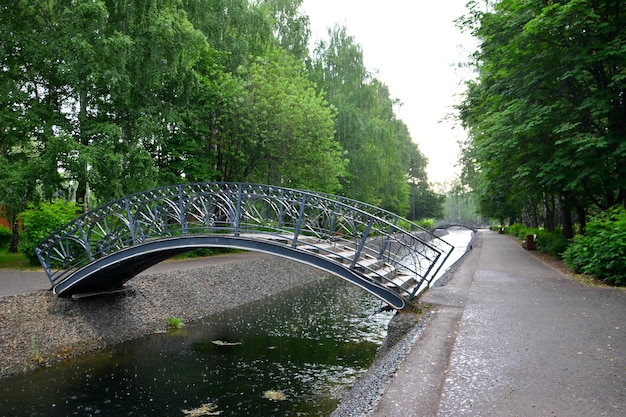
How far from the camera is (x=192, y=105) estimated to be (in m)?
18.9

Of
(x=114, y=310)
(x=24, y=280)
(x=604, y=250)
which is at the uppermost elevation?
(x=604, y=250)

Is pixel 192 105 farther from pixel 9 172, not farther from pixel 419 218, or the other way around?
pixel 419 218

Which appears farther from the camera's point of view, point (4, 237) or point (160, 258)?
point (4, 237)

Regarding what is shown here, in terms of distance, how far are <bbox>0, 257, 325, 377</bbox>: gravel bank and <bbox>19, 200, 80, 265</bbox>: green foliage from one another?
3824 millimetres

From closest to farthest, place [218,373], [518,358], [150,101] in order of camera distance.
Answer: [518,358] < [218,373] < [150,101]

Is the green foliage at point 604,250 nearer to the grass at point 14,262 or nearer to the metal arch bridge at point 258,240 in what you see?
the metal arch bridge at point 258,240

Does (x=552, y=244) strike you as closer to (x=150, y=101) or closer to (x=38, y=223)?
(x=150, y=101)

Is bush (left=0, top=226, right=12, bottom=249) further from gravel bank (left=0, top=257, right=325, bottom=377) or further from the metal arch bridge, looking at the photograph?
the metal arch bridge

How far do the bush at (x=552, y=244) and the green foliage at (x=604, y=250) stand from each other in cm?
368

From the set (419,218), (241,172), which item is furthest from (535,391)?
(419,218)

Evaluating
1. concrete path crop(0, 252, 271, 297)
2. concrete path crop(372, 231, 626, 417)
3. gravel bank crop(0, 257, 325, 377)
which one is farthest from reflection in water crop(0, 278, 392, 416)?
concrete path crop(0, 252, 271, 297)

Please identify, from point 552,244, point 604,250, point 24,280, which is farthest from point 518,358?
point 552,244

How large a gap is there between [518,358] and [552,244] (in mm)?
14590

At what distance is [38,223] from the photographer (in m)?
13.6
